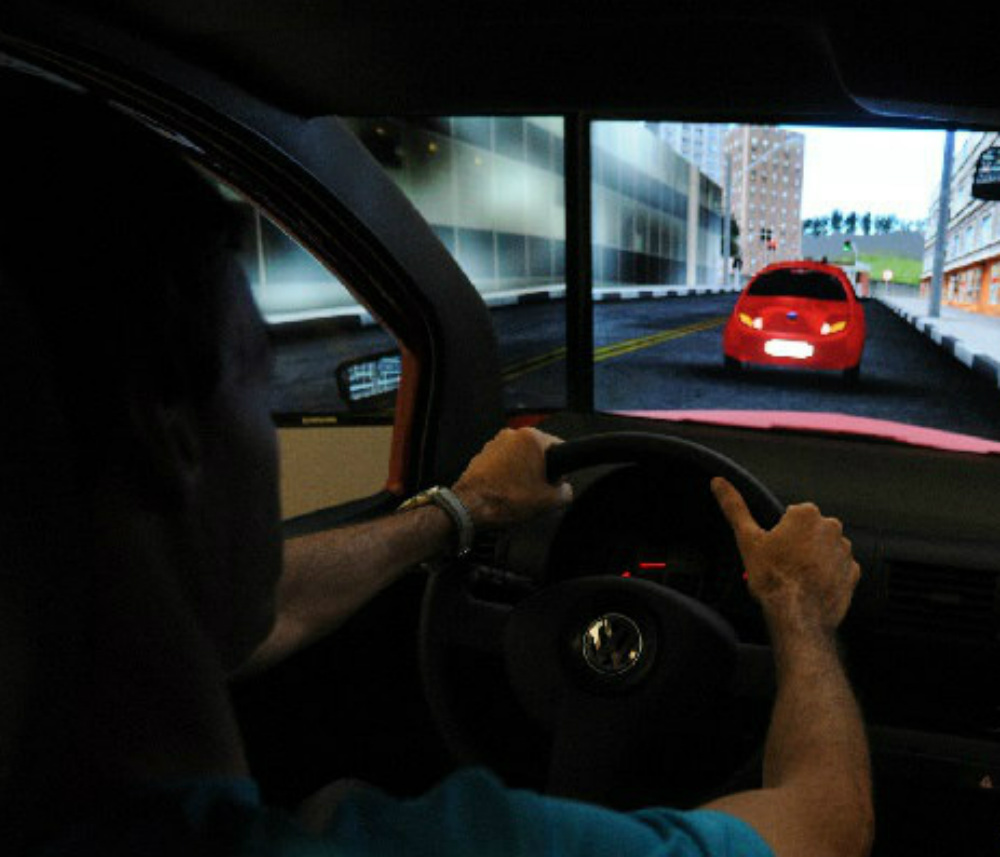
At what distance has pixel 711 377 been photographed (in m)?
15.5

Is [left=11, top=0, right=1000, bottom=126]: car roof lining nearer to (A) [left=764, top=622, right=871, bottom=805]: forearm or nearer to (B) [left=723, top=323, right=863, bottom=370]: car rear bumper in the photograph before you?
(A) [left=764, top=622, right=871, bottom=805]: forearm

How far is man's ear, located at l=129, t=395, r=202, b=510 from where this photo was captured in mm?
756

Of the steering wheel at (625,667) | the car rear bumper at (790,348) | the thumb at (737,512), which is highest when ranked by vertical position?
the thumb at (737,512)

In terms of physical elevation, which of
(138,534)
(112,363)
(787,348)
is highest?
(112,363)

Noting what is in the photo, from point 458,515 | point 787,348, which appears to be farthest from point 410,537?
point 787,348

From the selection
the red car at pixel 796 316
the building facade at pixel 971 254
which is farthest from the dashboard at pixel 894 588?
the building facade at pixel 971 254

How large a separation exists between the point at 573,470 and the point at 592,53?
105 cm

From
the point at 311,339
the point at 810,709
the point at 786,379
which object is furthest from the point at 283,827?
the point at 311,339

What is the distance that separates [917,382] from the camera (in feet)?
47.6

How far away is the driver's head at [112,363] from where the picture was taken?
72 centimetres

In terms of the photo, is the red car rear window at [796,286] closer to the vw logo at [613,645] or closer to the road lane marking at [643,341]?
the road lane marking at [643,341]

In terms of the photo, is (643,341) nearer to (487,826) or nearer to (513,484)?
(513,484)

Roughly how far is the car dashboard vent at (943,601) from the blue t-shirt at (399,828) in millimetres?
1093

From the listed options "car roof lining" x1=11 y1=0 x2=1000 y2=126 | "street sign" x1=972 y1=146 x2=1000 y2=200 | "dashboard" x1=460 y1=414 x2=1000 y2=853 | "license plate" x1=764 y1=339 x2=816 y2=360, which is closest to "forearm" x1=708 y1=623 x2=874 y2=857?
"dashboard" x1=460 y1=414 x2=1000 y2=853
